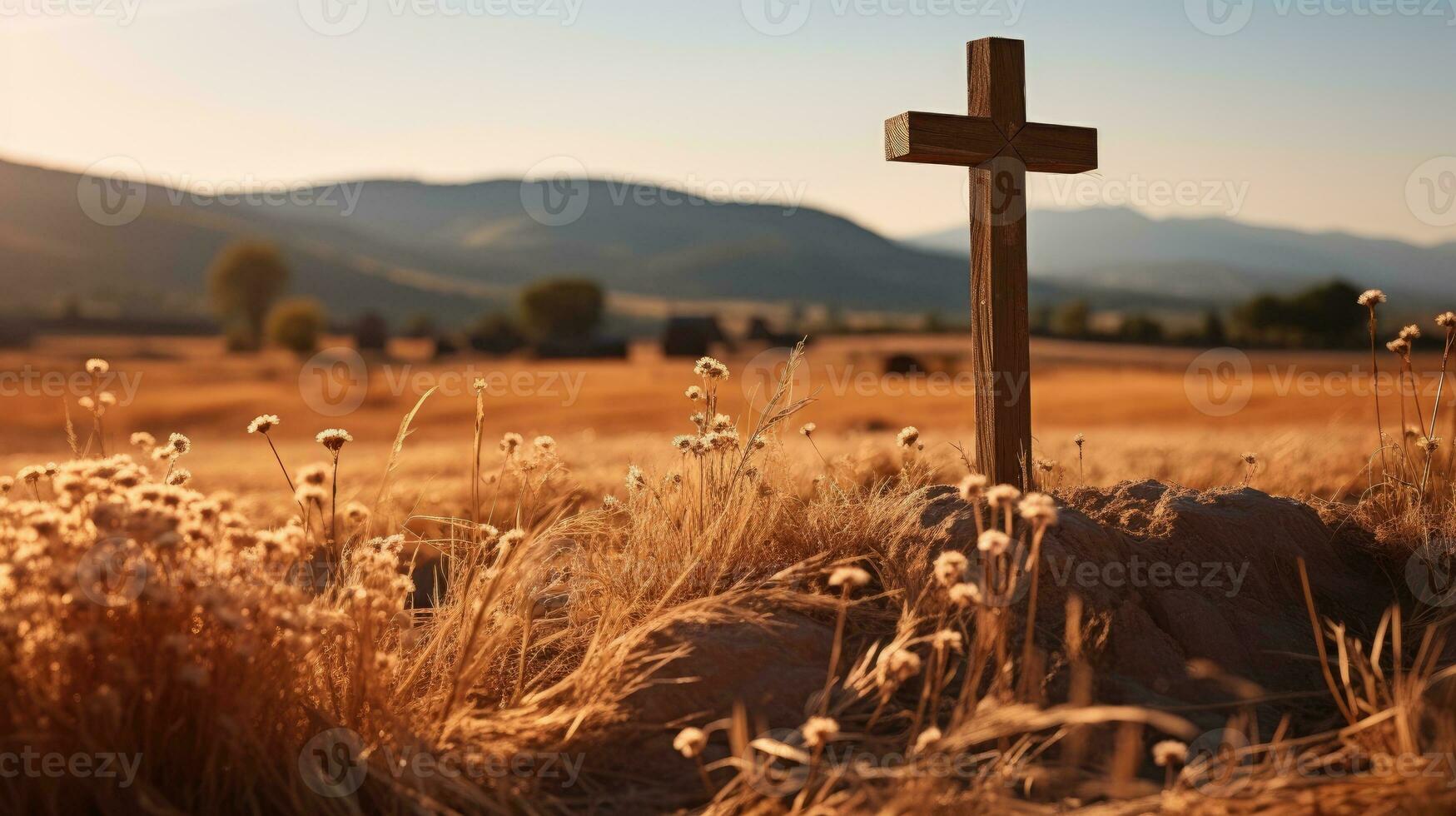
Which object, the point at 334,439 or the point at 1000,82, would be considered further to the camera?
the point at 1000,82

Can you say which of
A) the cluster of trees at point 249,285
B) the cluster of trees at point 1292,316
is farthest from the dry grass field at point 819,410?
the cluster of trees at point 249,285

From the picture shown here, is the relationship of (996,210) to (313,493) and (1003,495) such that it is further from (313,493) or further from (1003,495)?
(313,493)

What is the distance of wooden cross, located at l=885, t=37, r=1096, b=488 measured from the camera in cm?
480

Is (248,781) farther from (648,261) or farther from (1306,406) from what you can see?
(648,261)

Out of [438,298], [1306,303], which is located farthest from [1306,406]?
[438,298]

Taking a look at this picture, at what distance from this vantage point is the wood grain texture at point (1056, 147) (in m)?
5.08

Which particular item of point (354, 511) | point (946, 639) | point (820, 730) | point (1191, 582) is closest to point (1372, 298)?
point (1191, 582)

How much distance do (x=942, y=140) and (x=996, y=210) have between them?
440 mm

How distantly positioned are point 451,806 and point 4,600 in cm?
137

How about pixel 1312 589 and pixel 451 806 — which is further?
pixel 1312 589

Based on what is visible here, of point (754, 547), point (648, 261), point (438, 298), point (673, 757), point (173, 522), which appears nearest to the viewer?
point (173, 522)

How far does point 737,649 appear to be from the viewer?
137 inches

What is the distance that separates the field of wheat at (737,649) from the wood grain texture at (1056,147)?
4.94 ft

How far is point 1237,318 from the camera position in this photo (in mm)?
78375
